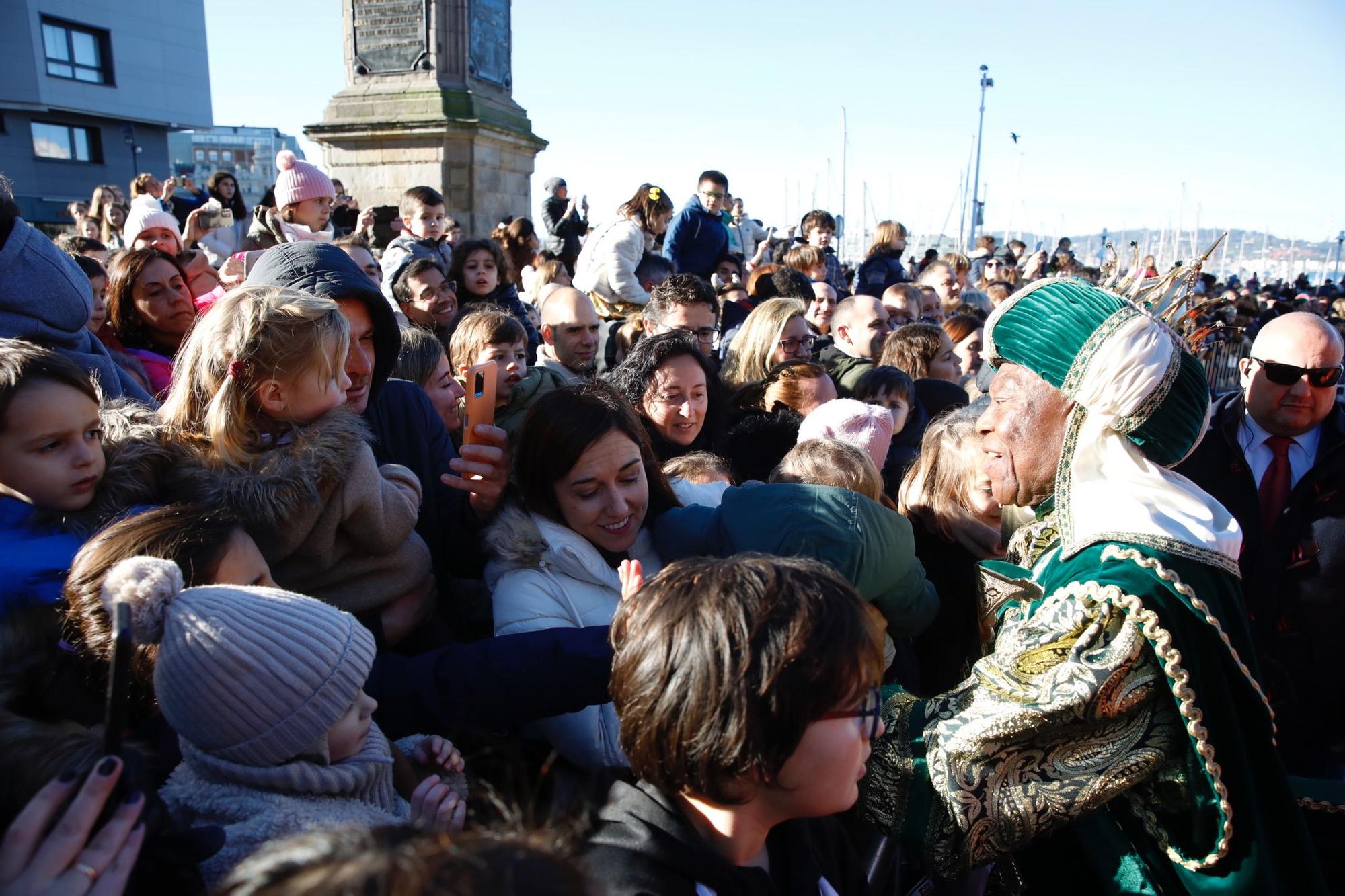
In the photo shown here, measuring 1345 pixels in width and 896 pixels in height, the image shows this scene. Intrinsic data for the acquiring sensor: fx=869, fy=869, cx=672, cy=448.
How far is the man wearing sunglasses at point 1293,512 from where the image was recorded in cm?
344

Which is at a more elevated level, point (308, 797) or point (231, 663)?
point (231, 663)

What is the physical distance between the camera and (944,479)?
9.68 feet

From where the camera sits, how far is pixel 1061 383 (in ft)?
6.29

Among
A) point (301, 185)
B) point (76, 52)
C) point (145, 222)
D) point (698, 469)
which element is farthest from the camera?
point (76, 52)

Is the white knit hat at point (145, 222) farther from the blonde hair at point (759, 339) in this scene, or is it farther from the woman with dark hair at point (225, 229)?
the blonde hair at point (759, 339)

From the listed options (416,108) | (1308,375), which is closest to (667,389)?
(1308,375)

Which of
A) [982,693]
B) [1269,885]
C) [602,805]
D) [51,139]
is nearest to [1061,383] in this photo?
[982,693]

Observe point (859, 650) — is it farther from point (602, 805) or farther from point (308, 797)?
point (308, 797)

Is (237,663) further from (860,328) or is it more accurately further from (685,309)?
(860,328)

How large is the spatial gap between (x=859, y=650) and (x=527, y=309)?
258 inches

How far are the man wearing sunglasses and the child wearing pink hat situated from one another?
18.9 feet

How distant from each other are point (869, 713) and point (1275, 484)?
3.20 m

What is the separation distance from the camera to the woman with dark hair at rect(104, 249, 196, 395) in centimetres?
331

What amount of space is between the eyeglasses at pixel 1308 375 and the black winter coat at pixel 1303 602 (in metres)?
0.23
